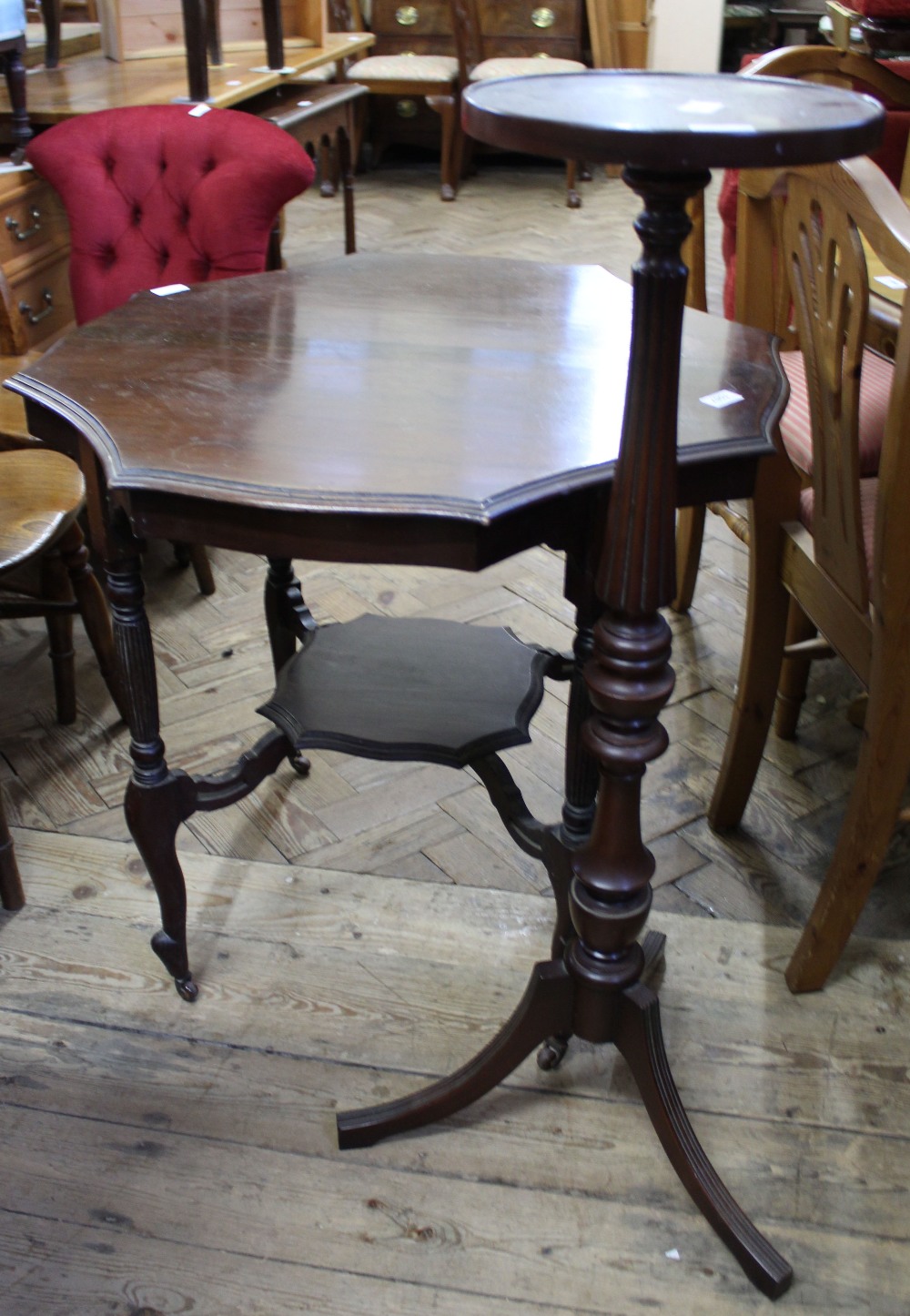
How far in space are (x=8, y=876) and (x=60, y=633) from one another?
470 millimetres

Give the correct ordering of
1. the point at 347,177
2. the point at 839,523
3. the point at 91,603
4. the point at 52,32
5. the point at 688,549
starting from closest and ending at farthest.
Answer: the point at 839,523, the point at 91,603, the point at 688,549, the point at 52,32, the point at 347,177

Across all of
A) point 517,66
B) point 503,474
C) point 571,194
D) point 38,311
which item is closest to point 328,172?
point 517,66

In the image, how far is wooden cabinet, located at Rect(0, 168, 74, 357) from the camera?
213 cm

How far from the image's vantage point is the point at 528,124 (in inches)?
30.0

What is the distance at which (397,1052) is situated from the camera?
4.48ft

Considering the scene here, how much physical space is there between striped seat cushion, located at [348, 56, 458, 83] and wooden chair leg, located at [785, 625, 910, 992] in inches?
171

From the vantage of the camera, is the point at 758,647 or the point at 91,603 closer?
the point at 758,647

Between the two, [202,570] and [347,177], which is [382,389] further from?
[347,177]

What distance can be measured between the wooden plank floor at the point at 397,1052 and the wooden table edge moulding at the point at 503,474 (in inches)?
2.7

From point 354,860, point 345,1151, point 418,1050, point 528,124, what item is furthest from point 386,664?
point 528,124

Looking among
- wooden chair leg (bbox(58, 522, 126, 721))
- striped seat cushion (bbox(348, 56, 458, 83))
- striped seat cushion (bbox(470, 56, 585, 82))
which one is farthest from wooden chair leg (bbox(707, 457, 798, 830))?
striped seat cushion (bbox(348, 56, 458, 83))

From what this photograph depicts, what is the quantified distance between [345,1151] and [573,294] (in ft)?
3.33

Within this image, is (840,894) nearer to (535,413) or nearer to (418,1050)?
(418,1050)

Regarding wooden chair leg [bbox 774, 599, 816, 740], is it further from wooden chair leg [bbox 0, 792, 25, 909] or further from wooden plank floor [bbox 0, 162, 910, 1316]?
wooden chair leg [bbox 0, 792, 25, 909]
